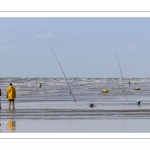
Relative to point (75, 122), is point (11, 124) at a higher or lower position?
lower

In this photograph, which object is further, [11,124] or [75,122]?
[75,122]

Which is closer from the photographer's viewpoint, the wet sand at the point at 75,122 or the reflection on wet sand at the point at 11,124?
the wet sand at the point at 75,122

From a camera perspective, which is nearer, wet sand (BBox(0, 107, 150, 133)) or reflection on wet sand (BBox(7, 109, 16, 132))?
wet sand (BBox(0, 107, 150, 133))
